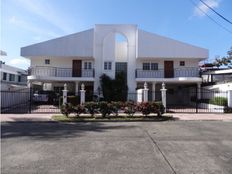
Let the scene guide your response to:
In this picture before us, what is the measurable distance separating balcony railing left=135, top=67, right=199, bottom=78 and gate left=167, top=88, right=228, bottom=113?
5.95ft

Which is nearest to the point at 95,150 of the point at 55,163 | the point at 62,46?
the point at 55,163

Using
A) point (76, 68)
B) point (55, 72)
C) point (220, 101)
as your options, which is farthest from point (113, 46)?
point (220, 101)

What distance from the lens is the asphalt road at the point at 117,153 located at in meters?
5.86

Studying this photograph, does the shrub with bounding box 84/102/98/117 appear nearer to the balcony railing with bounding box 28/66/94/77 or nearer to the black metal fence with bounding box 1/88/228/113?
the black metal fence with bounding box 1/88/228/113

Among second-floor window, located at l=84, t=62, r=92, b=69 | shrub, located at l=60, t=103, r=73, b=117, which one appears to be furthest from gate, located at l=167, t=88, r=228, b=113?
second-floor window, located at l=84, t=62, r=92, b=69

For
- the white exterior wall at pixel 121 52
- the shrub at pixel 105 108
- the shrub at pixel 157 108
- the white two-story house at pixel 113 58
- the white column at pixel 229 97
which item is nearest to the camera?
the shrub at pixel 105 108

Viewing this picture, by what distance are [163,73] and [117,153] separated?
69.4 feet

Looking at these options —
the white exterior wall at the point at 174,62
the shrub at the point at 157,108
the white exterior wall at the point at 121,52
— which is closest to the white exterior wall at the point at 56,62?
the white exterior wall at the point at 121,52

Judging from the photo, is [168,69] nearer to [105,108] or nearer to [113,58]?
[113,58]

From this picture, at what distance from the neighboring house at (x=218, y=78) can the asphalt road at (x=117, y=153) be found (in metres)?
14.1

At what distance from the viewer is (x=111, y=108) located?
16.2m

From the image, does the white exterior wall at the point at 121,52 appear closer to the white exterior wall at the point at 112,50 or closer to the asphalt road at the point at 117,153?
the white exterior wall at the point at 112,50

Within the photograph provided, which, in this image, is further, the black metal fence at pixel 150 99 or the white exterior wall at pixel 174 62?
the white exterior wall at pixel 174 62

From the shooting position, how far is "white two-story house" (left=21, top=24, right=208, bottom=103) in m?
26.5
